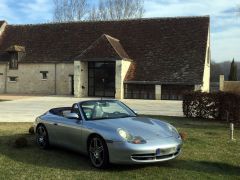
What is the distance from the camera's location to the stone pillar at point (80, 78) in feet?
131

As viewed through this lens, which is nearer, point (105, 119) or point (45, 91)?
point (105, 119)

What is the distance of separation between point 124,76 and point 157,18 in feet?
28.1

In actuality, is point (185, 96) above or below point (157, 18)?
below

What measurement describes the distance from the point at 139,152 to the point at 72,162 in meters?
1.86

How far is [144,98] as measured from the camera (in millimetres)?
38312

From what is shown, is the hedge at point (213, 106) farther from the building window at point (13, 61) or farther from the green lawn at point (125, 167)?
the building window at point (13, 61)

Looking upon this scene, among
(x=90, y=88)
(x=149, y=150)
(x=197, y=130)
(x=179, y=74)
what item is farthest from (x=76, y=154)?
(x=90, y=88)

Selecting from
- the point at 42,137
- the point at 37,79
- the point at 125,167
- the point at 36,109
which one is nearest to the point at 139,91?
the point at 37,79

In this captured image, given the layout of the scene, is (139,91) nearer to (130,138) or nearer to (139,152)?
(130,138)

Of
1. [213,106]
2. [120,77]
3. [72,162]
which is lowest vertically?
[72,162]

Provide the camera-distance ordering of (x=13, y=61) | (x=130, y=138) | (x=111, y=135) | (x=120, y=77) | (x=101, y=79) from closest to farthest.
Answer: (x=130, y=138)
(x=111, y=135)
(x=120, y=77)
(x=101, y=79)
(x=13, y=61)

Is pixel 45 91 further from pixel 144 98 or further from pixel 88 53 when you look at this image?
pixel 144 98

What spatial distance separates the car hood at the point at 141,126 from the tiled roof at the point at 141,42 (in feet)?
90.2

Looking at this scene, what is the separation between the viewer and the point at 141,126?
880cm
